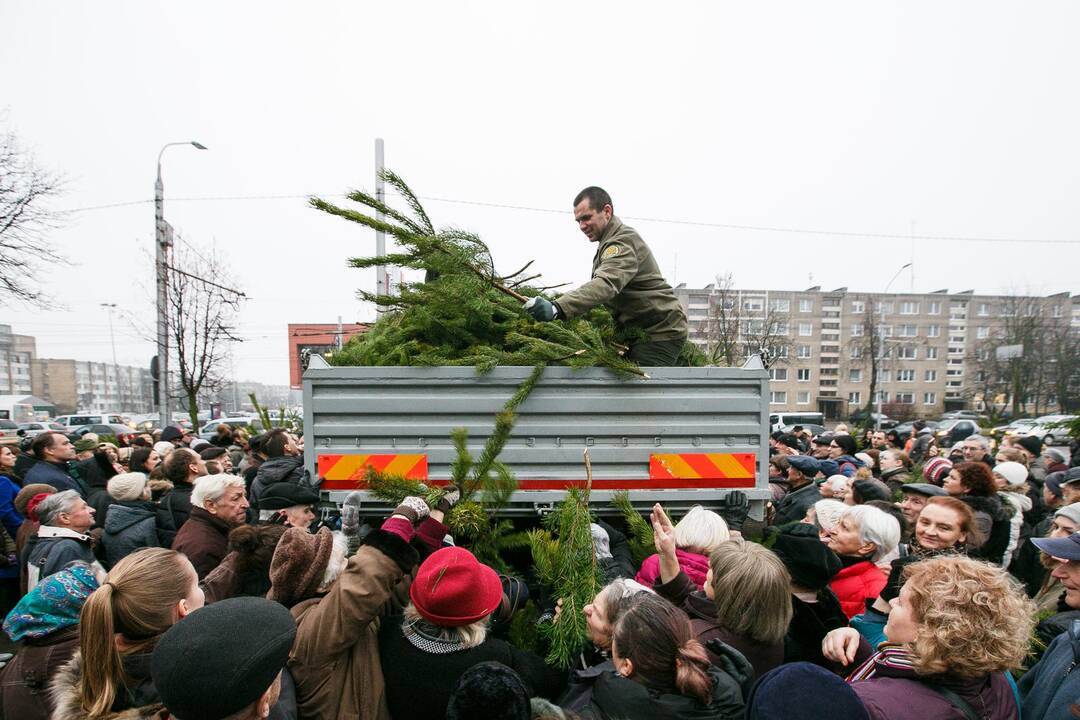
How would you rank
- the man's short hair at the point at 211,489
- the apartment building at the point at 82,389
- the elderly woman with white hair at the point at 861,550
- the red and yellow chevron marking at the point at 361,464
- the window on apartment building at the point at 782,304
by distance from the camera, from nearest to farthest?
1. the elderly woman with white hair at the point at 861,550
2. the red and yellow chevron marking at the point at 361,464
3. the man's short hair at the point at 211,489
4. the window on apartment building at the point at 782,304
5. the apartment building at the point at 82,389

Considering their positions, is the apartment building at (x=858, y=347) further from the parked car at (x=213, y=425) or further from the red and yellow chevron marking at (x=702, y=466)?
the red and yellow chevron marking at (x=702, y=466)

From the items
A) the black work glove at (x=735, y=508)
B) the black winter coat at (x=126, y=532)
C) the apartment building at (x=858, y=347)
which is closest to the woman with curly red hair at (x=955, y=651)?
the black work glove at (x=735, y=508)

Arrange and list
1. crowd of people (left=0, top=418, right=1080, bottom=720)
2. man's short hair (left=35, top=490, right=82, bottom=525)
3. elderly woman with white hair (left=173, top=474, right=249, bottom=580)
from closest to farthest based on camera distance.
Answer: crowd of people (left=0, top=418, right=1080, bottom=720) < elderly woman with white hair (left=173, top=474, right=249, bottom=580) < man's short hair (left=35, top=490, right=82, bottom=525)

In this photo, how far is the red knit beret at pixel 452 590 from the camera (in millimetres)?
2064

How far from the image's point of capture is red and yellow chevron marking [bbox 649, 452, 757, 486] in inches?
125

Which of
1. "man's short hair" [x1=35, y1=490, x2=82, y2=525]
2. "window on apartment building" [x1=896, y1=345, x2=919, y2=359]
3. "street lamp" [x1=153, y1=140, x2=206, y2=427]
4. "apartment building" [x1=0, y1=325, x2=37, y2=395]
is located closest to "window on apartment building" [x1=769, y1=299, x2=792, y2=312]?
"window on apartment building" [x1=896, y1=345, x2=919, y2=359]

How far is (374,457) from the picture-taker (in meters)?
3.15

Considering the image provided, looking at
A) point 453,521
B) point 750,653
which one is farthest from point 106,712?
point 750,653

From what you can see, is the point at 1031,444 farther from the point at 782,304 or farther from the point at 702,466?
the point at 782,304

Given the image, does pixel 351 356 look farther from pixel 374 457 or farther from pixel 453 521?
pixel 453 521

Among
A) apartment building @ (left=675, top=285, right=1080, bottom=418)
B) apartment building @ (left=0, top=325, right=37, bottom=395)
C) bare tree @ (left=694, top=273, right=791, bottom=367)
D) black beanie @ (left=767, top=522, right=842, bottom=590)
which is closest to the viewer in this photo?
black beanie @ (left=767, top=522, right=842, bottom=590)

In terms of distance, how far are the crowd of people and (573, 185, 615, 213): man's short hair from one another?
2.15m

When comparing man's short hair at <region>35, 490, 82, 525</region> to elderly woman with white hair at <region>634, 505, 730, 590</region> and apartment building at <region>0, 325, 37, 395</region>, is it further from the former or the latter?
apartment building at <region>0, 325, 37, 395</region>

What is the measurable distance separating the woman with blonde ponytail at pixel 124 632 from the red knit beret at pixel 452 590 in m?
0.84
